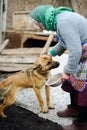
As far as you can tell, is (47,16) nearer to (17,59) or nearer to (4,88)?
(4,88)

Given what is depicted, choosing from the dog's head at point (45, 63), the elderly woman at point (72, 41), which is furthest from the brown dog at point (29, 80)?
the elderly woman at point (72, 41)

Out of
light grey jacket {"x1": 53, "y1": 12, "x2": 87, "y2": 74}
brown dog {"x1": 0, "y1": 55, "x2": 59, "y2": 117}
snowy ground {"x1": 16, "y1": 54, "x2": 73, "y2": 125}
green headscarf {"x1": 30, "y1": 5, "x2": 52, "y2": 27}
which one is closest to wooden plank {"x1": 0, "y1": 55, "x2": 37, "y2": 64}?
snowy ground {"x1": 16, "y1": 54, "x2": 73, "y2": 125}

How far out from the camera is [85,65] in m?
4.86

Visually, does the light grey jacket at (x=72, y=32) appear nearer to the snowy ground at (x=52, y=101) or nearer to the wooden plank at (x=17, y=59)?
the snowy ground at (x=52, y=101)

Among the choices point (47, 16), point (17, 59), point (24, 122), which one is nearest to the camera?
point (47, 16)

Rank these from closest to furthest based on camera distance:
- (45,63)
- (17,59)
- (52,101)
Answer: (45,63)
(52,101)
(17,59)

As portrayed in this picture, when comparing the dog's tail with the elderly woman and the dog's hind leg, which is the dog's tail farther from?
the elderly woman

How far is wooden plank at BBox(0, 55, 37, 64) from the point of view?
320 inches

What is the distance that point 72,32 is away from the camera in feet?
14.8

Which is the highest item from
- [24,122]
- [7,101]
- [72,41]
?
[72,41]

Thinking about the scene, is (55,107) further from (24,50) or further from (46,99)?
(24,50)

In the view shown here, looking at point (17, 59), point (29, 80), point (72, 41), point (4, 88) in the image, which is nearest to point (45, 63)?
point (29, 80)

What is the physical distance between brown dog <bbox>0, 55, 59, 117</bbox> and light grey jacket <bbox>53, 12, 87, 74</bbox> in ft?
2.45

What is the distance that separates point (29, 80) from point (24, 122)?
0.60 meters
